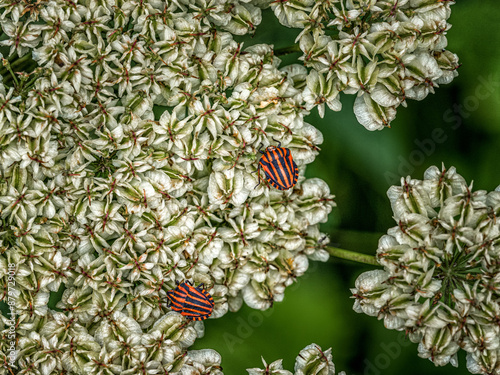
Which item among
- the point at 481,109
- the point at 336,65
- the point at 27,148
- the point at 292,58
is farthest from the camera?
the point at 292,58

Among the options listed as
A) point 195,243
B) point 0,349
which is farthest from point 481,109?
point 0,349

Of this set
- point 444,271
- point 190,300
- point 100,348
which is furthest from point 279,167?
point 100,348

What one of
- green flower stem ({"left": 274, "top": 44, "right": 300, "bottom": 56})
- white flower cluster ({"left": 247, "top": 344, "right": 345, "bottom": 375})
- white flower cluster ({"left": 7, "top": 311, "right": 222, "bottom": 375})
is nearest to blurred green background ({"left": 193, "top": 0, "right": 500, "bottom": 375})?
green flower stem ({"left": 274, "top": 44, "right": 300, "bottom": 56})

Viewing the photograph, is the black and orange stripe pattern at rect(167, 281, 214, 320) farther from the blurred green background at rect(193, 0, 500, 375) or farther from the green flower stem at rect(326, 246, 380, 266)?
the green flower stem at rect(326, 246, 380, 266)

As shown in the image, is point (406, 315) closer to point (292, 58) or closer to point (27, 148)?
point (292, 58)

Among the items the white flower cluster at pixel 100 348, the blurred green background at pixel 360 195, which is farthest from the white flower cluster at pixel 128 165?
the blurred green background at pixel 360 195
